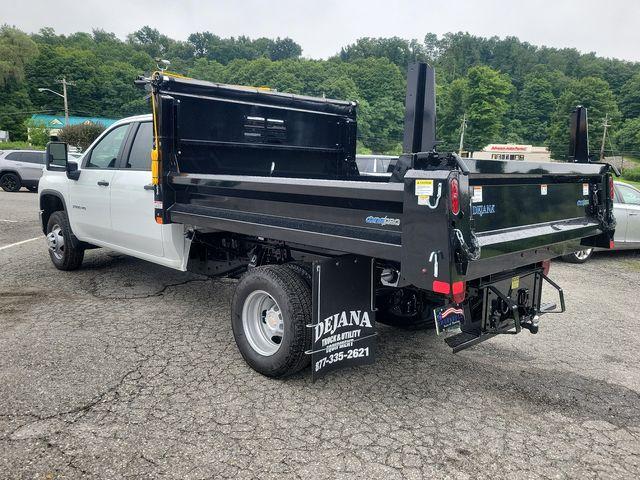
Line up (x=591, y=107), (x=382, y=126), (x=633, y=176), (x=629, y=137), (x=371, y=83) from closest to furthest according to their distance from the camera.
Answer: (x=382, y=126) < (x=633, y=176) < (x=371, y=83) < (x=591, y=107) < (x=629, y=137)

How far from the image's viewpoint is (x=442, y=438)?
3.12 m

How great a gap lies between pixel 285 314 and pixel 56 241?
484cm

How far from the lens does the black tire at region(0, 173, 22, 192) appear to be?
65.6ft

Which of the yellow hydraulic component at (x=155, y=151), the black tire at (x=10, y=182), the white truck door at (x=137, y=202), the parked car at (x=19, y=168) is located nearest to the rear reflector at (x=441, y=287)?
the yellow hydraulic component at (x=155, y=151)

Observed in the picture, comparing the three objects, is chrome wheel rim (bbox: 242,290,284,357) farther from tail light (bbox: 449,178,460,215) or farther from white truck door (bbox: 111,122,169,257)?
tail light (bbox: 449,178,460,215)

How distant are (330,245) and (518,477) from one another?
1668mm

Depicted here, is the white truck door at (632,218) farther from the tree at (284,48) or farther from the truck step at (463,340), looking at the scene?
the tree at (284,48)

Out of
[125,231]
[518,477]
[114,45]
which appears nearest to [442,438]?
[518,477]

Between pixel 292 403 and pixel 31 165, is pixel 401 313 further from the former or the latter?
pixel 31 165

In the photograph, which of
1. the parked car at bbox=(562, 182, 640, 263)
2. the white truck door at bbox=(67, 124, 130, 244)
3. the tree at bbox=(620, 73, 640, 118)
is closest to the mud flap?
the white truck door at bbox=(67, 124, 130, 244)

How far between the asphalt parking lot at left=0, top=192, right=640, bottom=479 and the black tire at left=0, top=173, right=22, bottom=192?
17.0m

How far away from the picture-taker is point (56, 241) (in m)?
7.07

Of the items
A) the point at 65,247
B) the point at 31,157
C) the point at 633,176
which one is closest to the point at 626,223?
the point at 65,247

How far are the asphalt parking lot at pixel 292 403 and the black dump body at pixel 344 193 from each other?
1009mm
